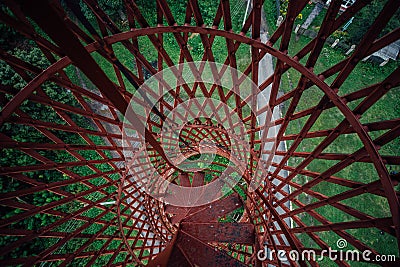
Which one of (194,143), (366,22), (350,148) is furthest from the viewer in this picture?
(366,22)

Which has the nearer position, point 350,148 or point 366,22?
point 350,148

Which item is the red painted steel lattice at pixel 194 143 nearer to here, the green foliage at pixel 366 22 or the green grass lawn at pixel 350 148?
the green grass lawn at pixel 350 148

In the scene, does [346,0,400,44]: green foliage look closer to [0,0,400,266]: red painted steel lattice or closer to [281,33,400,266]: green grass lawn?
[281,33,400,266]: green grass lawn

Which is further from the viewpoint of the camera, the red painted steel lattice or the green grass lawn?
the green grass lawn

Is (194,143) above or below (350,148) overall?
below

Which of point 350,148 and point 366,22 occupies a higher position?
point 366,22

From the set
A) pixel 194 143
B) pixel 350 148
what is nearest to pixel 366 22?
pixel 350 148

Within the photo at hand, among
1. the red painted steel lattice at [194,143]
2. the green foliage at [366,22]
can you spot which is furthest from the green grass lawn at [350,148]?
the green foliage at [366,22]

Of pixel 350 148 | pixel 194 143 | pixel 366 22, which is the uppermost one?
pixel 366 22

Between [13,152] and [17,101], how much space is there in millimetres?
9207

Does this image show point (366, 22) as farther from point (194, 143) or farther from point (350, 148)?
point (194, 143)

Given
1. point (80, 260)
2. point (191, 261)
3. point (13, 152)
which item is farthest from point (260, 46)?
point (80, 260)

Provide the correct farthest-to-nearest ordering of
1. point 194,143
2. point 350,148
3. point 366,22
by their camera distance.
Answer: point 366,22 → point 350,148 → point 194,143

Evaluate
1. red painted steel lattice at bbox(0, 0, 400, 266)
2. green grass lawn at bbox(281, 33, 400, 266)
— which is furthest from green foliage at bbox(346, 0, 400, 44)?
red painted steel lattice at bbox(0, 0, 400, 266)
